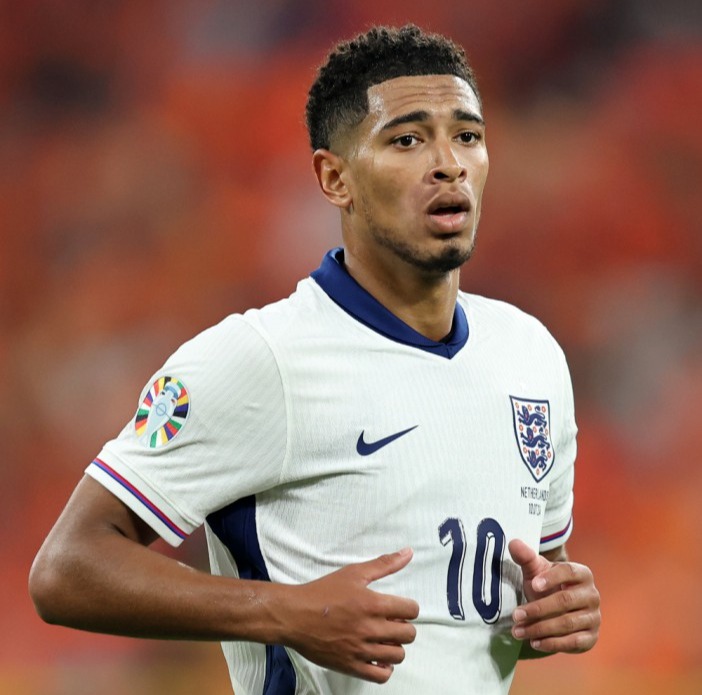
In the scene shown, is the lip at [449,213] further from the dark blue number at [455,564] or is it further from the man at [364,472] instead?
the dark blue number at [455,564]

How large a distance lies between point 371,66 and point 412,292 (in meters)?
0.36

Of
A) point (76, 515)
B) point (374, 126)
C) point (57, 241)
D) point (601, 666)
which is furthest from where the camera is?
point (57, 241)

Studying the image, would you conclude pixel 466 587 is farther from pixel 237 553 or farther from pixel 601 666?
pixel 601 666

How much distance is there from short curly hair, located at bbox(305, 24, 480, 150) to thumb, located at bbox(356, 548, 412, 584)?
27.3 inches

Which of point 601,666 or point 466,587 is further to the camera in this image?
point 601,666

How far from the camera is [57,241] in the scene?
Answer: 4.19 metres

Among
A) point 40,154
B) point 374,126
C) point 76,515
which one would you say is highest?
point 40,154

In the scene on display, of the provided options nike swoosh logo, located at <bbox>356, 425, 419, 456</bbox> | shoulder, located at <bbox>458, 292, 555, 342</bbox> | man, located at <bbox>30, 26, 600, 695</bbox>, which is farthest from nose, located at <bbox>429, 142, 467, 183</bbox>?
nike swoosh logo, located at <bbox>356, 425, 419, 456</bbox>

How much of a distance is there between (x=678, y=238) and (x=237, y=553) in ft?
10.4

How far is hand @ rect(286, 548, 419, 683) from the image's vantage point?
133 cm

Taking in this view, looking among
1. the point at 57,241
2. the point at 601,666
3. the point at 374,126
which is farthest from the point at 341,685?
the point at 57,241

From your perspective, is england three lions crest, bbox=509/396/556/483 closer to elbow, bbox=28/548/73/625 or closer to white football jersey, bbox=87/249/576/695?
white football jersey, bbox=87/249/576/695

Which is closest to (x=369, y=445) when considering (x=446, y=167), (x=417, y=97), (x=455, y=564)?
(x=455, y=564)

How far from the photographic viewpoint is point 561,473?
1.79m
